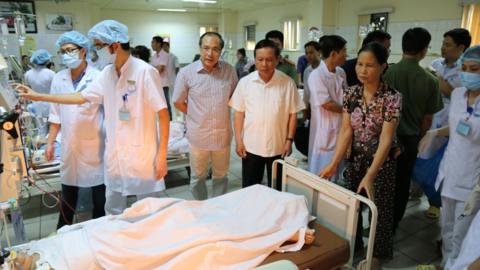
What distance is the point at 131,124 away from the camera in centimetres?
209

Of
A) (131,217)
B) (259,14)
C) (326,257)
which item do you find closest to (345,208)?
(326,257)

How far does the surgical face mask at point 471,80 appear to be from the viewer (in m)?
1.81

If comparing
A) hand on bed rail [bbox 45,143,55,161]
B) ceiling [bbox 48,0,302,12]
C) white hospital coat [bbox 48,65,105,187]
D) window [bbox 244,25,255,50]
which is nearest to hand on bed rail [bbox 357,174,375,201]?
white hospital coat [bbox 48,65,105,187]

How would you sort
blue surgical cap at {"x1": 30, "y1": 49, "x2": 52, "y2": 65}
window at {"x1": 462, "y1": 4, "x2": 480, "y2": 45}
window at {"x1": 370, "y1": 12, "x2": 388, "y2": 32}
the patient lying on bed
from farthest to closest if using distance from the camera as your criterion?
window at {"x1": 370, "y1": 12, "x2": 388, "y2": 32}
window at {"x1": 462, "y1": 4, "x2": 480, "y2": 45}
blue surgical cap at {"x1": 30, "y1": 49, "x2": 52, "y2": 65}
the patient lying on bed

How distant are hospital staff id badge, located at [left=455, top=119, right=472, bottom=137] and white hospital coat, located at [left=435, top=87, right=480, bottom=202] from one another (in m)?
0.02

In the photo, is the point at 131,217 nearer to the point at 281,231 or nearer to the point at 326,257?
the point at 281,231

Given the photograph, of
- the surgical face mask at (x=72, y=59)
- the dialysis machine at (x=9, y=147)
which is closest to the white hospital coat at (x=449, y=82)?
the surgical face mask at (x=72, y=59)

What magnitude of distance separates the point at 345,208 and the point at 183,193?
2.06m

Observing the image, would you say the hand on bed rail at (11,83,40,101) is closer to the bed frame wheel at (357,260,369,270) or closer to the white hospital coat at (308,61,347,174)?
the white hospital coat at (308,61,347,174)

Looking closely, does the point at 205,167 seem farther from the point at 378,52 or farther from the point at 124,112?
the point at 378,52

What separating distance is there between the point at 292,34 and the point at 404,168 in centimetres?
868

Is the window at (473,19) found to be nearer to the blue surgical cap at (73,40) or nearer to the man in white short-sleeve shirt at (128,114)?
the man in white short-sleeve shirt at (128,114)

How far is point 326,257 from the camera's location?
5.13ft

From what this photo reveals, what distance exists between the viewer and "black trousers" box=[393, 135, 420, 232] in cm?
246
